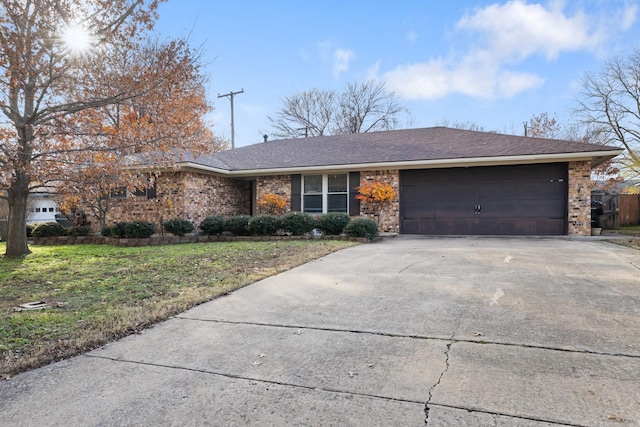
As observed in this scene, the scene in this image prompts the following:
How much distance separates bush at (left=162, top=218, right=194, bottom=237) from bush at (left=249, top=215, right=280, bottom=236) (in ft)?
7.36

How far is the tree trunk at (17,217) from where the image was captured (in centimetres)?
927

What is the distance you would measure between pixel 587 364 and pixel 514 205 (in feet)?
37.0

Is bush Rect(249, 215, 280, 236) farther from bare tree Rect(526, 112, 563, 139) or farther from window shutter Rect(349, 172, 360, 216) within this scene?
bare tree Rect(526, 112, 563, 139)

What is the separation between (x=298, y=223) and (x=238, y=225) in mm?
2110

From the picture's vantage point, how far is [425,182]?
13.8 metres

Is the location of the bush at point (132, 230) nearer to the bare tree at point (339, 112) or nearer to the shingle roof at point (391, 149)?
the shingle roof at point (391, 149)

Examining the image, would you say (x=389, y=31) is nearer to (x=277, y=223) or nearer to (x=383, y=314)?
(x=277, y=223)

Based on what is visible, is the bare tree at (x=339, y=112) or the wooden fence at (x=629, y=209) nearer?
the wooden fence at (x=629, y=209)

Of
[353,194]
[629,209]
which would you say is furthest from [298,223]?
[629,209]

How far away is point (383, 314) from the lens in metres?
4.01

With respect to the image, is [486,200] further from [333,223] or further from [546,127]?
[546,127]

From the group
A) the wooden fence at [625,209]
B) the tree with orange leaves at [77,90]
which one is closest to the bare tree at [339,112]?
the wooden fence at [625,209]

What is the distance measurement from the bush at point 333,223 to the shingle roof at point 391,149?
2938mm

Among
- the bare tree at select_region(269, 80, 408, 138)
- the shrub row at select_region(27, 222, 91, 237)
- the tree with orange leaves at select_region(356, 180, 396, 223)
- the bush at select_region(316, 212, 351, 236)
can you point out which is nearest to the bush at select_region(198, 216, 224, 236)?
the bush at select_region(316, 212, 351, 236)
